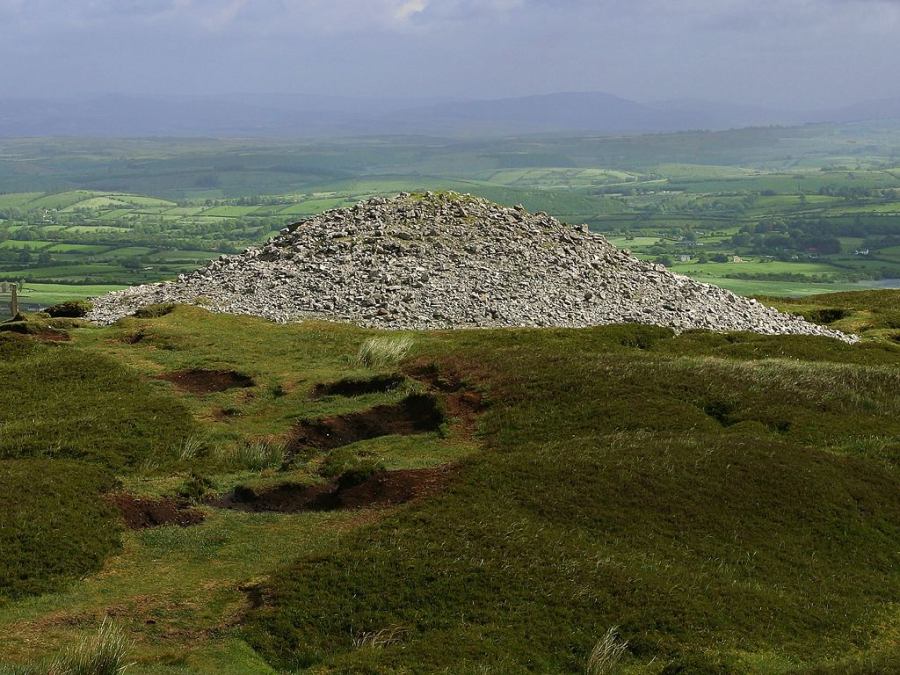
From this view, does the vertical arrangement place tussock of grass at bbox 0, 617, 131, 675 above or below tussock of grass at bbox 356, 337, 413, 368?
below

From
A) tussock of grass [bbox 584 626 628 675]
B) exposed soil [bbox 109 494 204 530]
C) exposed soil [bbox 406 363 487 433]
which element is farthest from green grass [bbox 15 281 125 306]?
tussock of grass [bbox 584 626 628 675]

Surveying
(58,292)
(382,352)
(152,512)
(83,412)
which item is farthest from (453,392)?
(58,292)

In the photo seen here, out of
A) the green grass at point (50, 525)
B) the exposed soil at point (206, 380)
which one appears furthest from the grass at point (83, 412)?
the green grass at point (50, 525)

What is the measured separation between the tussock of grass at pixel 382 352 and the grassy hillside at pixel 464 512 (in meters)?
0.30

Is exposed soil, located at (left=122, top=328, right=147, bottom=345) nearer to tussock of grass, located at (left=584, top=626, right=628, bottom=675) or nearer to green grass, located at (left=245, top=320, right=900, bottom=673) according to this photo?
green grass, located at (left=245, top=320, right=900, bottom=673)

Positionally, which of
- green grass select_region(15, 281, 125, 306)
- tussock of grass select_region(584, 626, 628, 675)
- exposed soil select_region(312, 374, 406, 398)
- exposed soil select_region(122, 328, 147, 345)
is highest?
exposed soil select_region(122, 328, 147, 345)

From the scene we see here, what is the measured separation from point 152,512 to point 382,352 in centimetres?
2192

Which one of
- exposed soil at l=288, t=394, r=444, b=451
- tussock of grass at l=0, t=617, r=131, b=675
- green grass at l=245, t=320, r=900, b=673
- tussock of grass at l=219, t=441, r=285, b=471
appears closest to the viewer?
tussock of grass at l=0, t=617, r=131, b=675

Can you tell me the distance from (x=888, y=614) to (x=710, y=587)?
5.10m

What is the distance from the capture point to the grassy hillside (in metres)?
25.4

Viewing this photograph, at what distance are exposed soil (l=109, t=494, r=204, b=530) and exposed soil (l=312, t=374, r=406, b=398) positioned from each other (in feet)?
46.8

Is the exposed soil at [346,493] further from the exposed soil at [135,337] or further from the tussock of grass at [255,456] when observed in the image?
the exposed soil at [135,337]

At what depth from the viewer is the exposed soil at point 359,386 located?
4809 centimetres

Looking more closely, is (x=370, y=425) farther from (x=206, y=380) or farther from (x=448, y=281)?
(x=448, y=281)
